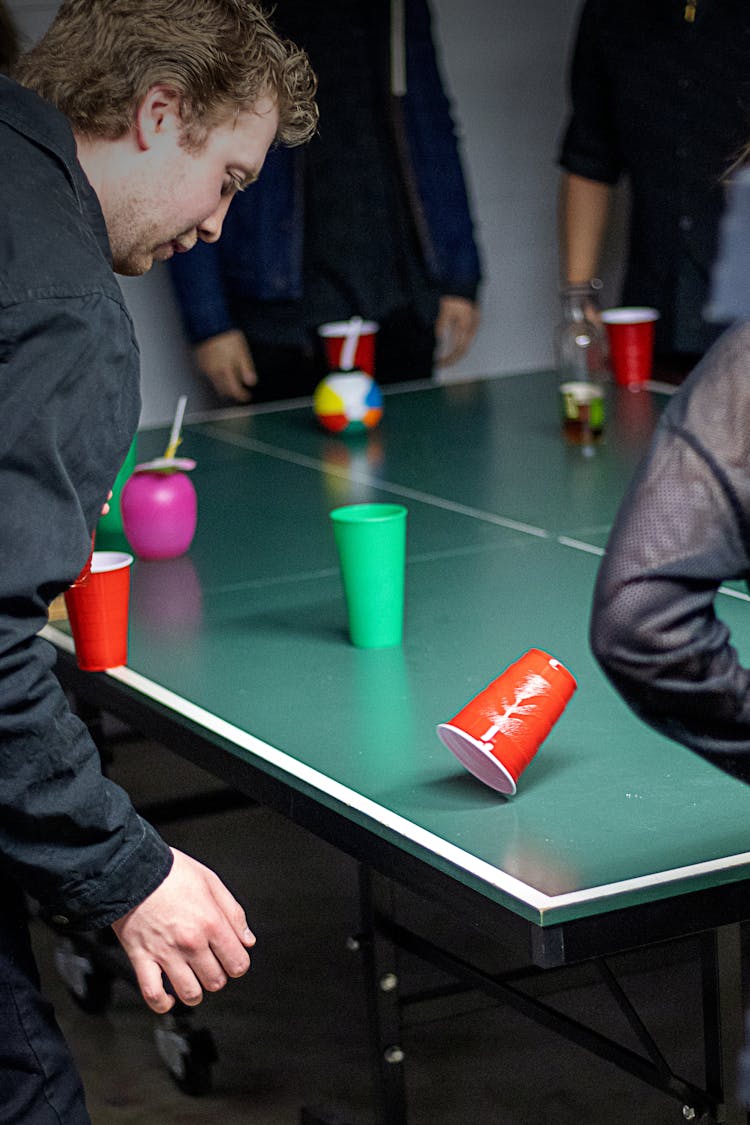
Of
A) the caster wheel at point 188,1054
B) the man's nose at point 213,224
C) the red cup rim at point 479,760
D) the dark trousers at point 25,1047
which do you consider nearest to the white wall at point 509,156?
the caster wheel at point 188,1054

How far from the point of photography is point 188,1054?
2375mm

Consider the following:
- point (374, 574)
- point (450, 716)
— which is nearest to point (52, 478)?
point (450, 716)

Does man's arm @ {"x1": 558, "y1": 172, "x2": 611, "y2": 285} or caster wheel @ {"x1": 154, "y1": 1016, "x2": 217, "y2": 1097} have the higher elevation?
man's arm @ {"x1": 558, "y1": 172, "x2": 611, "y2": 285}

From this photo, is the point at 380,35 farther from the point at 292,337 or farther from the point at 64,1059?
the point at 64,1059

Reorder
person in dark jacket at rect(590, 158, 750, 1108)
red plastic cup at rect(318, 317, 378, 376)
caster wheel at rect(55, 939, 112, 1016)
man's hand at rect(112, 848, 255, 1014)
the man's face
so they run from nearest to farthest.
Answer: person in dark jacket at rect(590, 158, 750, 1108), man's hand at rect(112, 848, 255, 1014), the man's face, caster wheel at rect(55, 939, 112, 1016), red plastic cup at rect(318, 317, 378, 376)

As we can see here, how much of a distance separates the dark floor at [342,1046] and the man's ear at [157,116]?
4.78ft

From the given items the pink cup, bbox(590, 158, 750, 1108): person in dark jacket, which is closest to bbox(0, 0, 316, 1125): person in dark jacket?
bbox(590, 158, 750, 1108): person in dark jacket

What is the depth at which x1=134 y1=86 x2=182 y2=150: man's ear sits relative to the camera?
4.44ft

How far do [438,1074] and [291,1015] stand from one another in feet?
1.06

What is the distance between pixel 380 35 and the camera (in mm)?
4160

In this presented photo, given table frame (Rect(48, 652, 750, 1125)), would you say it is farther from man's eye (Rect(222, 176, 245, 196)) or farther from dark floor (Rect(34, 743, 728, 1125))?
man's eye (Rect(222, 176, 245, 196))

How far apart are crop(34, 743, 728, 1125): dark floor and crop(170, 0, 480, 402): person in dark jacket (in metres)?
1.62

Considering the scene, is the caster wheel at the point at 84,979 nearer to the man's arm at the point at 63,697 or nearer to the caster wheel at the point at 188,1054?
the caster wheel at the point at 188,1054

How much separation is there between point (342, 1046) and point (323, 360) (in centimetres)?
214
